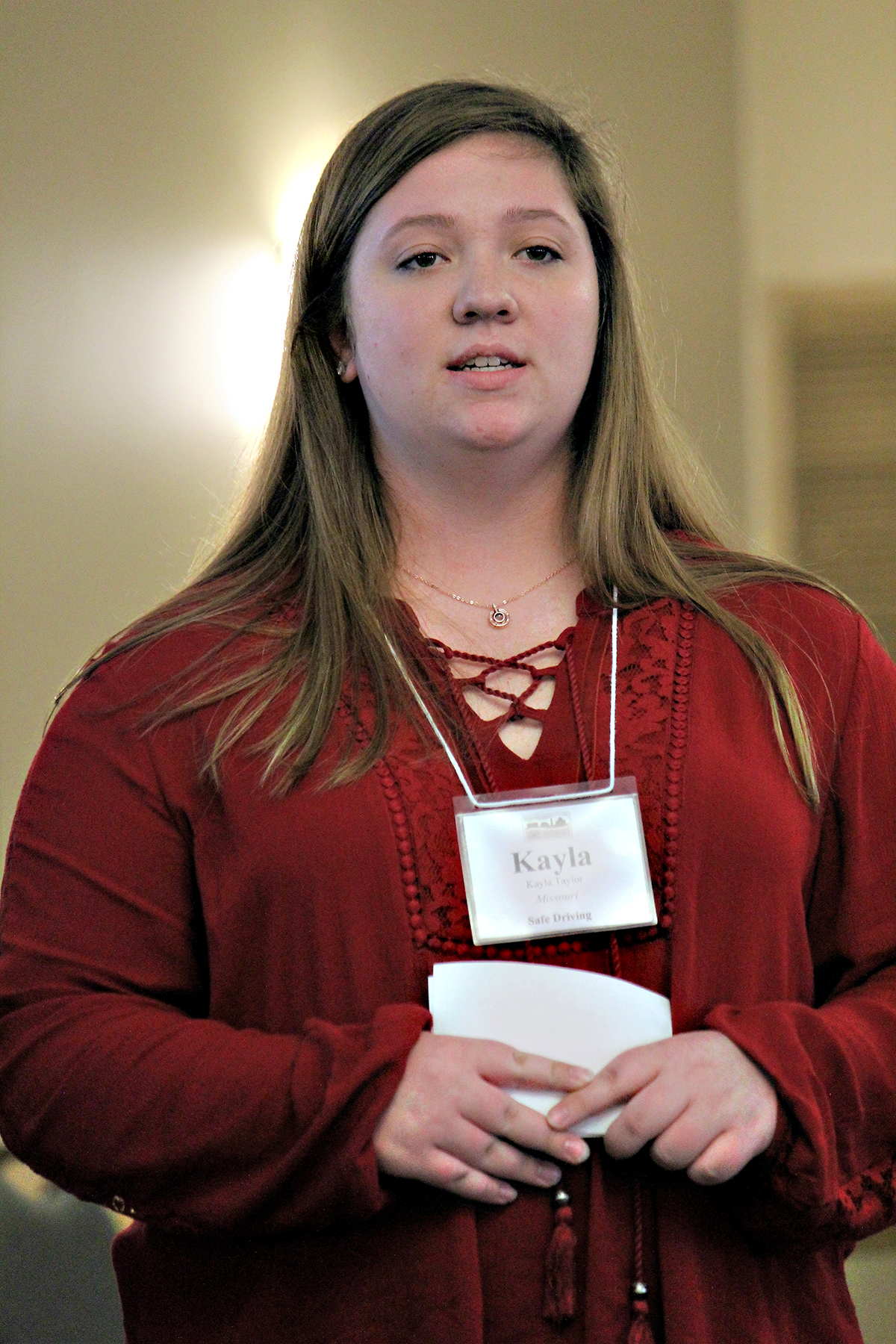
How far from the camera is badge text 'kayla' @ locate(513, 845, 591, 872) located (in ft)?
4.02

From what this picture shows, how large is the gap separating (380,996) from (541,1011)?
0.45ft

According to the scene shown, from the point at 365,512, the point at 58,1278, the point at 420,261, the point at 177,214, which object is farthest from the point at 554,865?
the point at 177,214

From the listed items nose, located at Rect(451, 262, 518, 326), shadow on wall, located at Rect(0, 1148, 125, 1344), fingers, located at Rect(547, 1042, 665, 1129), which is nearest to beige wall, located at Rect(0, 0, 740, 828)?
shadow on wall, located at Rect(0, 1148, 125, 1344)

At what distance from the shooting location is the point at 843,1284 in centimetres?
131

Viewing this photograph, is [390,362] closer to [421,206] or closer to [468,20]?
[421,206]

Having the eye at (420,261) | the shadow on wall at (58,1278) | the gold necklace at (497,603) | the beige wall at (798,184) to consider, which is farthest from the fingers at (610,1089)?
the beige wall at (798,184)

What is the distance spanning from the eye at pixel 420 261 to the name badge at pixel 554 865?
0.53m

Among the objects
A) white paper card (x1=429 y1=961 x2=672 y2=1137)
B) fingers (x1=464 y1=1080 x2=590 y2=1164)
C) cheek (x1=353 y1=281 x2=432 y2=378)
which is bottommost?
fingers (x1=464 y1=1080 x2=590 y2=1164)

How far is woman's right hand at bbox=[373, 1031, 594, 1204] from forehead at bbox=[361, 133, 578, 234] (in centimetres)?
79

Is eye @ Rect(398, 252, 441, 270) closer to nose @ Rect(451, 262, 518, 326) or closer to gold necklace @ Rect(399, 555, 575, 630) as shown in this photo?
nose @ Rect(451, 262, 518, 326)

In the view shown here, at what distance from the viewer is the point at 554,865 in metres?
1.23

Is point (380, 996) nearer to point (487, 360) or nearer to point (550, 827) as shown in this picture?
point (550, 827)

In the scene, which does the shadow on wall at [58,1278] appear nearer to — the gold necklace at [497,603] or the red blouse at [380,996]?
the red blouse at [380,996]

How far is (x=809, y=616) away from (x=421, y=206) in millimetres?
554
